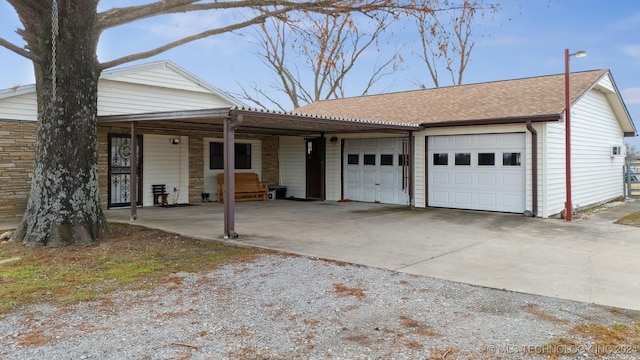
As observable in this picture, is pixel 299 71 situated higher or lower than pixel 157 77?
higher

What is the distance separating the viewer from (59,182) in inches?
288

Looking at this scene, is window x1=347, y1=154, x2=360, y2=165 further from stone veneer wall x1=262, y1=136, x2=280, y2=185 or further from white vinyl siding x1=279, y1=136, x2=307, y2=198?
stone veneer wall x1=262, y1=136, x2=280, y2=185

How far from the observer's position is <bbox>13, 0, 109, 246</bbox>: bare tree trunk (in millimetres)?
7250

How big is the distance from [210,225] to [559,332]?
710 centimetres

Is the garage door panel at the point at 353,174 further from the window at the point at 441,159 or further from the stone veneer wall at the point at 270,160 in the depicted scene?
the stone veneer wall at the point at 270,160

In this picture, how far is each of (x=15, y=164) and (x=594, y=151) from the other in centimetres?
1548

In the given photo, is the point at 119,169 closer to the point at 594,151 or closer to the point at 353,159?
the point at 353,159

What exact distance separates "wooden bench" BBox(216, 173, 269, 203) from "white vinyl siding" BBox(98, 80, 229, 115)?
8.41 ft

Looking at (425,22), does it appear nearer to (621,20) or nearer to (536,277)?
(536,277)

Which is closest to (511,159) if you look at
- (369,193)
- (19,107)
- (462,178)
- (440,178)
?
(462,178)

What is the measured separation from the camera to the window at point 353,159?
14.5 m

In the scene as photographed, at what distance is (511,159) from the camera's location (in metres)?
10.9

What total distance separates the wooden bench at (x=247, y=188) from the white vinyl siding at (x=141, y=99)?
2565 mm

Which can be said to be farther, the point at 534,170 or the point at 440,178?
the point at 440,178
